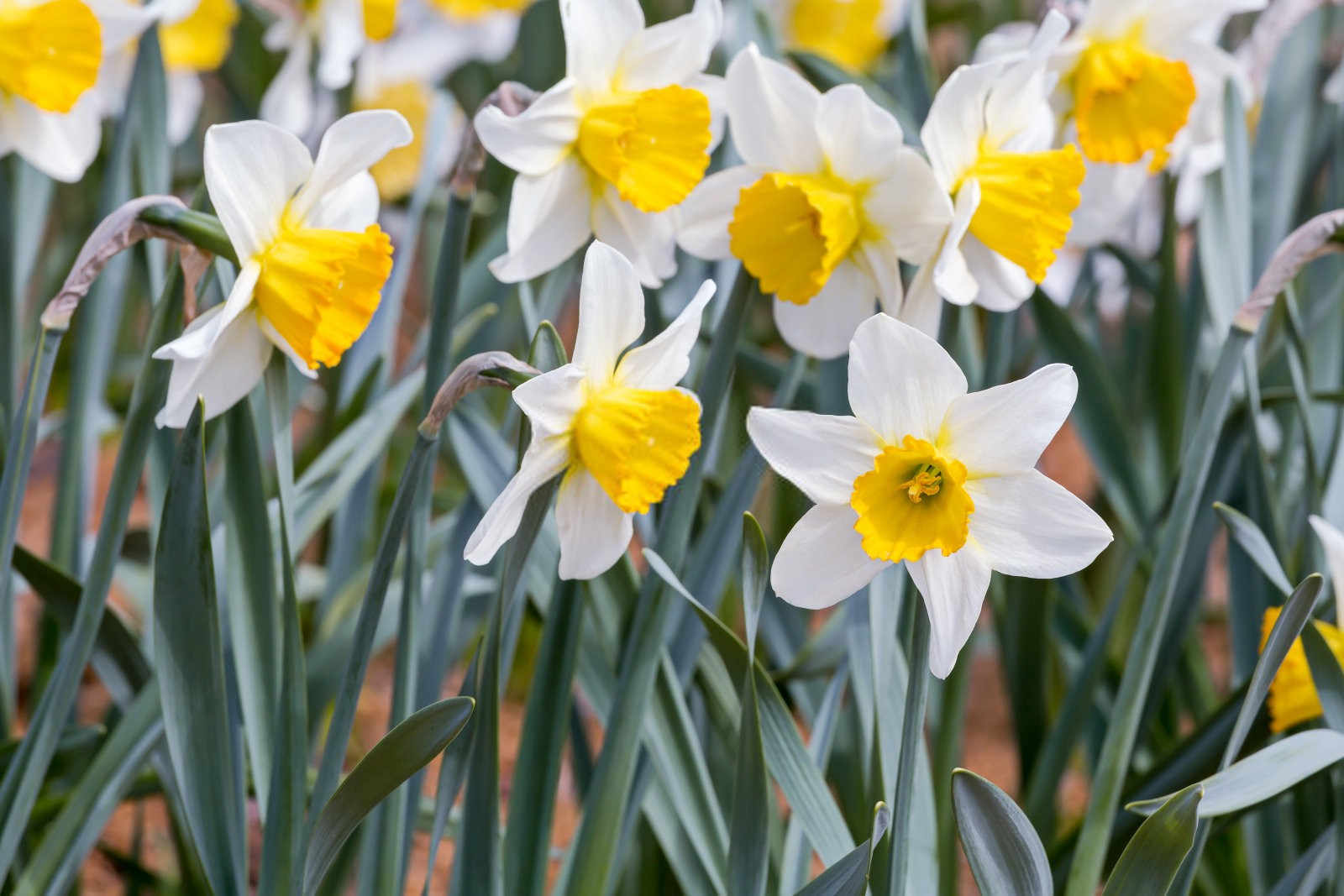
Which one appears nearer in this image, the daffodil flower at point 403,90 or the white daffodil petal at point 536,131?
the white daffodil petal at point 536,131

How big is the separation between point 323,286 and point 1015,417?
41 centimetres

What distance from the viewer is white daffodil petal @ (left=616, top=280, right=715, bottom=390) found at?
714mm

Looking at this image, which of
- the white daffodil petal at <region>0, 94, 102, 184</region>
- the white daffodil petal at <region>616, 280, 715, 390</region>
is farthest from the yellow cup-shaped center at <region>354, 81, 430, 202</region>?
the white daffodil petal at <region>616, 280, 715, 390</region>

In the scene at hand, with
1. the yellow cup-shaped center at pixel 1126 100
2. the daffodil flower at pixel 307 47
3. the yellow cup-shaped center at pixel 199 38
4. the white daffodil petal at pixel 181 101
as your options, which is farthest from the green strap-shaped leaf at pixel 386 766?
the yellow cup-shaped center at pixel 199 38

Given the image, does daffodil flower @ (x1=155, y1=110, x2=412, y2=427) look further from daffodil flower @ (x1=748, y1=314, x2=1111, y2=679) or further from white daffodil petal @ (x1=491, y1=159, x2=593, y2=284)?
daffodil flower @ (x1=748, y1=314, x2=1111, y2=679)

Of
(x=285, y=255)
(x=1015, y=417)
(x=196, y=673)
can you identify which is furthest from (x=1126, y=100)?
(x=196, y=673)

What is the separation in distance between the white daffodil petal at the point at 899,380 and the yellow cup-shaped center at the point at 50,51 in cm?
66

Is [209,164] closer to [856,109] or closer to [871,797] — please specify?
[856,109]

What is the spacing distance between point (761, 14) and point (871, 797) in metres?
1.06

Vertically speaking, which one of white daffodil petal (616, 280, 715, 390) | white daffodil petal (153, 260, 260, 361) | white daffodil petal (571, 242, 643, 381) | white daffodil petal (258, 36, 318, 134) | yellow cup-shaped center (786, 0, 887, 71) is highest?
white daffodil petal (153, 260, 260, 361)

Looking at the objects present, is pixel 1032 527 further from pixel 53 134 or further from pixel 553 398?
pixel 53 134

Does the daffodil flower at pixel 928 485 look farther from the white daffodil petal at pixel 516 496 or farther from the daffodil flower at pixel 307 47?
the daffodil flower at pixel 307 47

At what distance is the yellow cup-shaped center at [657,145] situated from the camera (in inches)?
33.5

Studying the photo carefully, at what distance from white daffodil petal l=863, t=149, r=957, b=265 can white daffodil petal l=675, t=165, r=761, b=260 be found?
0.10 metres
